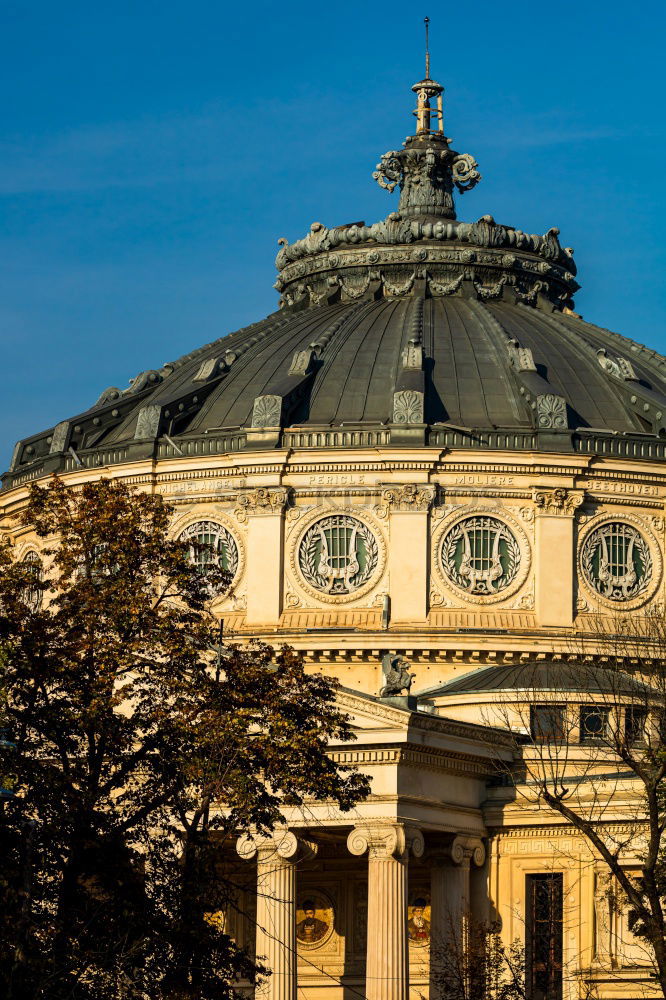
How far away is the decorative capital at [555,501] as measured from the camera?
81.1 metres

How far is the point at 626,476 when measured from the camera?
8231cm

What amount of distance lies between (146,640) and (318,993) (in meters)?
24.1

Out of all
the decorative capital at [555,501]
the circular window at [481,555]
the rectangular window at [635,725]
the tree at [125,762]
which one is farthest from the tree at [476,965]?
the decorative capital at [555,501]

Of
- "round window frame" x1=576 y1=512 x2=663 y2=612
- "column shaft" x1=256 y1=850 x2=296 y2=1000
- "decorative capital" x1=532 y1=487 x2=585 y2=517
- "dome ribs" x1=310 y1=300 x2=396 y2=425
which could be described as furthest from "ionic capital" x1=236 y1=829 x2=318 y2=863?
"dome ribs" x1=310 y1=300 x2=396 y2=425

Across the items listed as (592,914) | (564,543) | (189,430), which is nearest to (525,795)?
(592,914)

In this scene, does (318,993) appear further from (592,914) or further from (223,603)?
(223,603)

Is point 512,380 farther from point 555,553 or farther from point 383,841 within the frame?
point 383,841

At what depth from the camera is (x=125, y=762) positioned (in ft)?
169

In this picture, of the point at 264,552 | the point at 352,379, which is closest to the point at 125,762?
the point at 264,552

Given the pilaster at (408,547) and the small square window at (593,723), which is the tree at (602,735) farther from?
the pilaster at (408,547)

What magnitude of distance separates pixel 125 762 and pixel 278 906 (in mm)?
16215

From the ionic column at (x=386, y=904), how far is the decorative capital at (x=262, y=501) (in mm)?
17344

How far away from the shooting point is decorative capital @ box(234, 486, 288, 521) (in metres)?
81.8

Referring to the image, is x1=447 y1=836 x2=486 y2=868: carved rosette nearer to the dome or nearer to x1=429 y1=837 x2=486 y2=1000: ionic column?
x1=429 y1=837 x2=486 y2=1000: ionic column
